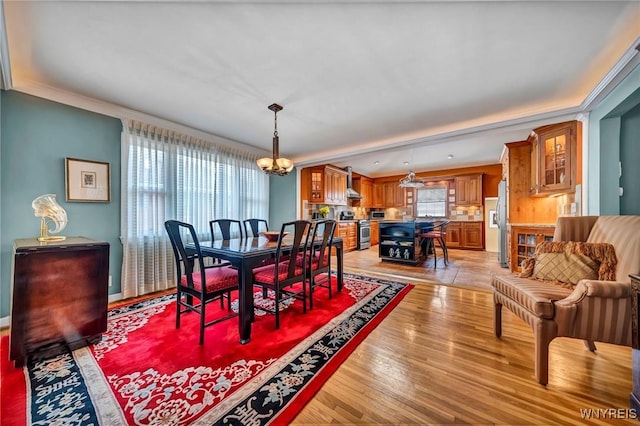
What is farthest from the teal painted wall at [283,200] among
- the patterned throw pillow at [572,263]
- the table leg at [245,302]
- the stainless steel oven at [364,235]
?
the patterned throw pillow at [572,263]

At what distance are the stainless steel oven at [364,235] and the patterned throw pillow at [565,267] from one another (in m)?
4.96

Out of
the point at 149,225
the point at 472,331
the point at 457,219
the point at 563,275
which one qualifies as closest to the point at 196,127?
the point at 149,225

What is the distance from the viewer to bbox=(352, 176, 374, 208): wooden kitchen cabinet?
314 inches

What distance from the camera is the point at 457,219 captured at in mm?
7219

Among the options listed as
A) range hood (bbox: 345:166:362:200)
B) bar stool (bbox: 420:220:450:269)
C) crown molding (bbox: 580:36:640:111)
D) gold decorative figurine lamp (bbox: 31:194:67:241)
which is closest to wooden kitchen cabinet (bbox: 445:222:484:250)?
bar stool (bbox: 420:220:450:269)

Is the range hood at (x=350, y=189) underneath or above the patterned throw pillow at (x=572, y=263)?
above

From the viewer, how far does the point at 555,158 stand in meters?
3.36

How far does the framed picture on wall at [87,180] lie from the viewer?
265 cm

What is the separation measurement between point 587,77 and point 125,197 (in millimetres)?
5330

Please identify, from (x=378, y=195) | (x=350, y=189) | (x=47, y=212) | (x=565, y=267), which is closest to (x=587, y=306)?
(x=565, y=267)

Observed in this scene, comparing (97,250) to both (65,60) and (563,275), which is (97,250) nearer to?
(65,60)

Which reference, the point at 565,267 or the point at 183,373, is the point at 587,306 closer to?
the point at 565,267

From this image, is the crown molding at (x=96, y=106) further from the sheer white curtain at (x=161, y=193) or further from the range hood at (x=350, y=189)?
the range hood at (x=350, y=189)

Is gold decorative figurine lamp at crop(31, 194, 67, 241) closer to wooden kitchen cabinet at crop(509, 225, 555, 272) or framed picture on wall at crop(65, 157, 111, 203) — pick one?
framed picture on wall at crop(65, 157, 111, 203)
